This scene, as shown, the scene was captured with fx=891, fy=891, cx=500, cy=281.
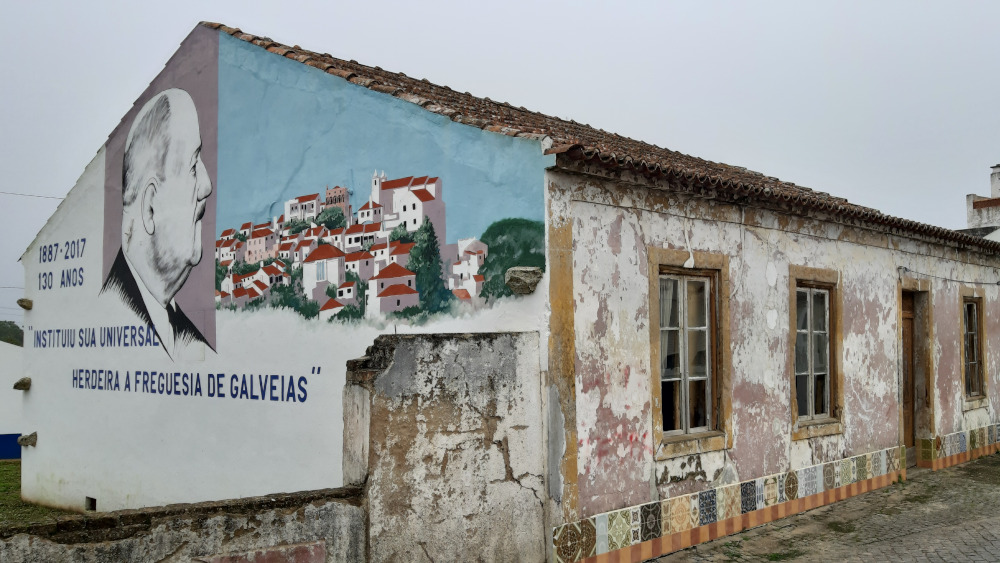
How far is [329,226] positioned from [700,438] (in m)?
3.89

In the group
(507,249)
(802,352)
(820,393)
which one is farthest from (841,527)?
(507,249)

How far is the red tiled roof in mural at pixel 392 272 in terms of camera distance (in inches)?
299

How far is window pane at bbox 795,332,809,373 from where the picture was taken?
372 inches

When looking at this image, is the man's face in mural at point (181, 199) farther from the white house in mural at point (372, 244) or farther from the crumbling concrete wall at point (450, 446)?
the crumbling concrete wall at point (450, 446)

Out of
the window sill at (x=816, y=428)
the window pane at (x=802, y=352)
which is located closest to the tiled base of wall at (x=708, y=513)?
the window sill at (x=816, y=428)

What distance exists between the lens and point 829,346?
984 centimetres

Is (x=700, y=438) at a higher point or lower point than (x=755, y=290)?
lower

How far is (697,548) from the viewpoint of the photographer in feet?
25.1

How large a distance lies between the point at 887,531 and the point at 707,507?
2032 mm

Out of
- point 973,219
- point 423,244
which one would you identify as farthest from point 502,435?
point 973,219

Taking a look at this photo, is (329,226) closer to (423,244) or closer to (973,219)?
(423,244)

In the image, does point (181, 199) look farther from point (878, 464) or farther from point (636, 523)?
point (878, 464)

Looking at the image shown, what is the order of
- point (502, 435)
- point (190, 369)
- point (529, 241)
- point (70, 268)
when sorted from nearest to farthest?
point (502, 435), point (529, 241), point (190, 369), point (70, 268)

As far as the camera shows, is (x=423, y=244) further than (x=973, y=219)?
No
